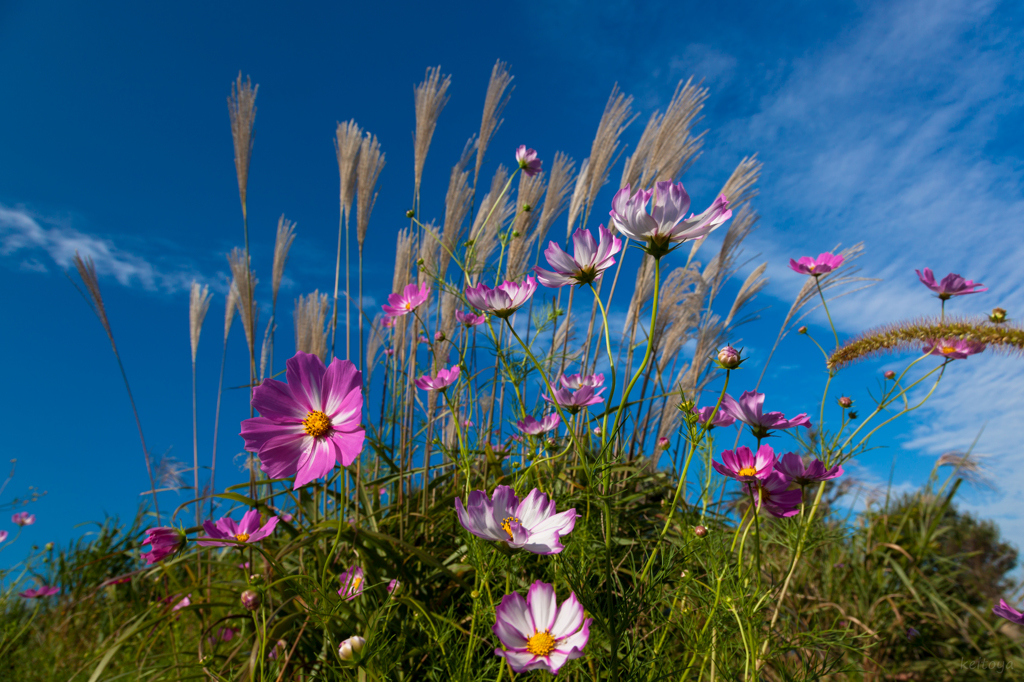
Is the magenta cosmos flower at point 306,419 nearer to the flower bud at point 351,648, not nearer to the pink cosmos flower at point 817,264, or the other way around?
the flower bud at point 351,648

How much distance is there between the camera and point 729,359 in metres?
0.89

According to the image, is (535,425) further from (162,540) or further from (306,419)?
(162,540)

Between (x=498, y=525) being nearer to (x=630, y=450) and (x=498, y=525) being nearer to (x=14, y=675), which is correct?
(x=630, y=450)

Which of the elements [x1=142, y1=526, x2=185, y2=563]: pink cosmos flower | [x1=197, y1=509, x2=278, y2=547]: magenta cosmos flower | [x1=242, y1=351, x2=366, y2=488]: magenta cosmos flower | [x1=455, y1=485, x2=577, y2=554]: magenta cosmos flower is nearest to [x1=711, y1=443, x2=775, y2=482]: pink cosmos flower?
[x1=455, y1=485, x2=577, y2=554]: magenta cosmos flower

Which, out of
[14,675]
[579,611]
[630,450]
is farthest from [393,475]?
[14,675]

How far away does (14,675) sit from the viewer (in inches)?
73.2

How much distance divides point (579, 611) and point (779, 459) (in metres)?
0.49

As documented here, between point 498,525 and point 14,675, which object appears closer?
point 498,525

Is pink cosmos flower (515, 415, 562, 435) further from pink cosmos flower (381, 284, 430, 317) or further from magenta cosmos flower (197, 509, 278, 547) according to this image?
magenta cosmos flower (197, 509, 278, 547)

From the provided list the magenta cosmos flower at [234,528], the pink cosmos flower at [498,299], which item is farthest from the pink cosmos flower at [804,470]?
the magenta cosmos flower at [234,528]

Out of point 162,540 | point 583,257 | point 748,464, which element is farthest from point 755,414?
point 162,540

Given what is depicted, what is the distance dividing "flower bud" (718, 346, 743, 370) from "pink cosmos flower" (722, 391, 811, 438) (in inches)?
6.2

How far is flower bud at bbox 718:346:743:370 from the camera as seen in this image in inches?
35.0

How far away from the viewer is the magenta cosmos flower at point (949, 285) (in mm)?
1320
